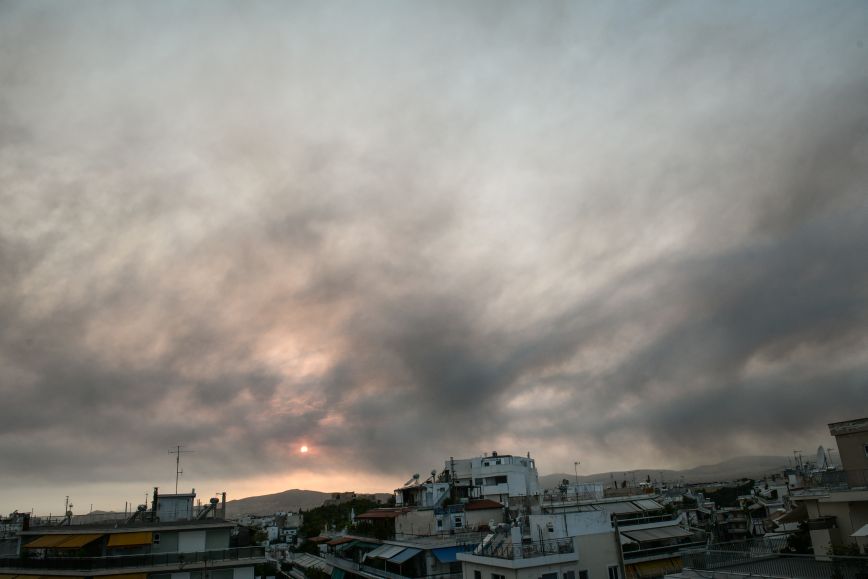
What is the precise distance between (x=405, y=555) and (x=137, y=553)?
2004 cm

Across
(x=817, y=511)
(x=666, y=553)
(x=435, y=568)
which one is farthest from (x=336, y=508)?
(x=817, y=511)

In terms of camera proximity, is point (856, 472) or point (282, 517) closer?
point (856, 472)

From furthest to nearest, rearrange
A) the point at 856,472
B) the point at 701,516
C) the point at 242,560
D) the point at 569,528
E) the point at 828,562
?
the point at 701,516, the point at 242,560, the point at 569,528, the point at 856,472, the point at 828,562

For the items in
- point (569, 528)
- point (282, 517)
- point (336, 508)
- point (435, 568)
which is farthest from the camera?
point (282, 517)

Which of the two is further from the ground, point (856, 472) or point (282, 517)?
point (856, 472)

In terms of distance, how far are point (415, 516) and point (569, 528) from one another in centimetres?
1843

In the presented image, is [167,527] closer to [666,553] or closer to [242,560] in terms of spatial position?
[242,560]

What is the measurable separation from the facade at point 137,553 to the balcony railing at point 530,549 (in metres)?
17.2

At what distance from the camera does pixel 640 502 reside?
161ft

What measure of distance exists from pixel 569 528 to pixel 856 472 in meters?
16.8

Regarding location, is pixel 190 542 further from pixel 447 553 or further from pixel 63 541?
pixel 447 553

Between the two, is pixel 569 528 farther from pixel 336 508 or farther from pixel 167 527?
pixel 336 508

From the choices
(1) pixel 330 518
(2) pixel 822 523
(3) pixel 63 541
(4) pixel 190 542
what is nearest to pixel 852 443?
(2) pixel 822 523

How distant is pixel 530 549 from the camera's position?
35.7 m
